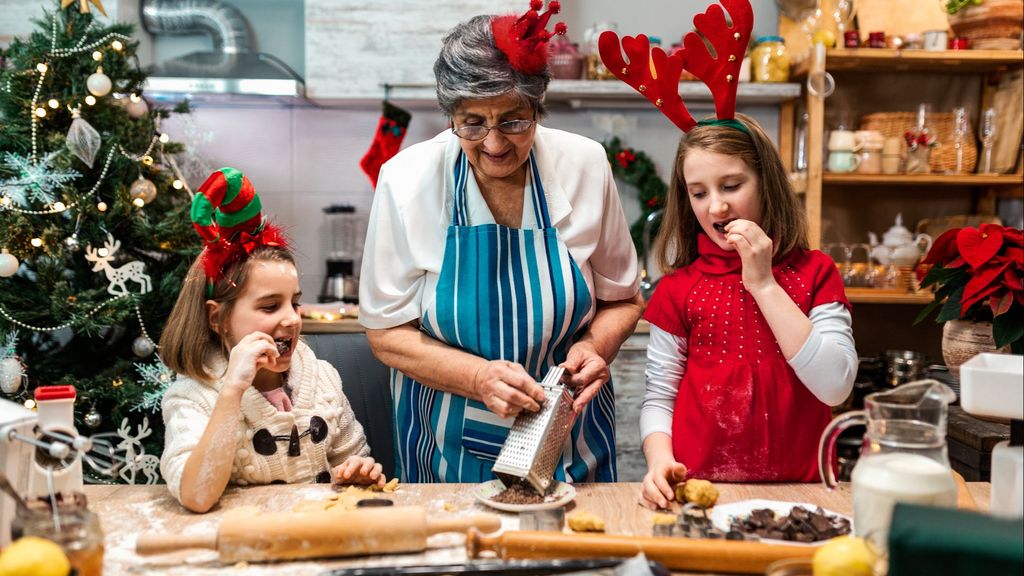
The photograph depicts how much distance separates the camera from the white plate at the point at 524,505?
119cm

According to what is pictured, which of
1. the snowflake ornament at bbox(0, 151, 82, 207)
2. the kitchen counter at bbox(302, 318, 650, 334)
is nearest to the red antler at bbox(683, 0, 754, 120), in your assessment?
the kitchen counter at bbox(302, 318, 650, 334)

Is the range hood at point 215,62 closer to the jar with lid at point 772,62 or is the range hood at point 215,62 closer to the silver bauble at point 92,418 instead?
the silver bauble at point 92,418

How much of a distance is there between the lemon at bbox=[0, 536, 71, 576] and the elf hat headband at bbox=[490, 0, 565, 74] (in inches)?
39.9

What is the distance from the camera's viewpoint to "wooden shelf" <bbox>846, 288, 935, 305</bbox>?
305cm

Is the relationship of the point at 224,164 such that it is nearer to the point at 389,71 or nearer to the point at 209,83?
the point at 209,83

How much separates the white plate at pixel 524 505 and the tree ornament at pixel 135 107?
5.88 ft

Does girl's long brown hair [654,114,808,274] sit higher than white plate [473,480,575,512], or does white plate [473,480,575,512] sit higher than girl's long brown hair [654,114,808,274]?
girl's long brown hair [654,114,808,274]

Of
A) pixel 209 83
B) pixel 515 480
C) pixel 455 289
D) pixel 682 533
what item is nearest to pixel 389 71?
pixel 209 83

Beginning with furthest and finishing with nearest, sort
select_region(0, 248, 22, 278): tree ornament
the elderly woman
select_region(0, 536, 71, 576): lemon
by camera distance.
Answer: select_region(0, 248, 22, 278): tree ornament → the elderly woman → select_region(0, 536, 71, 576): lemon

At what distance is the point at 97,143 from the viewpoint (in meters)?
2.33

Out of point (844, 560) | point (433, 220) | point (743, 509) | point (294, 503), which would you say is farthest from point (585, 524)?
point (433, 220)

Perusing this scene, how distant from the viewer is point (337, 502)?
123 cm

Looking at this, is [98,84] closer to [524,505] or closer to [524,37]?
[524,37]

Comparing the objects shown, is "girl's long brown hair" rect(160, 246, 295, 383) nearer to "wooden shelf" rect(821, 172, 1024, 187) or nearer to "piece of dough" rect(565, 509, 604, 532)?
"piece of dough" rect(565, 509, 604, 532)
